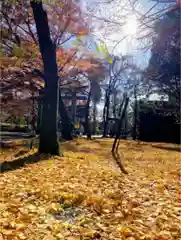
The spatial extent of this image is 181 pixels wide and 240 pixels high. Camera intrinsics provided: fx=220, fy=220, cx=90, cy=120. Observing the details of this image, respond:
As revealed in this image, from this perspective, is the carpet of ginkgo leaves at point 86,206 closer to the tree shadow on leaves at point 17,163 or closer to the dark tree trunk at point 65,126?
the tree shadow on leaves at point 17,163

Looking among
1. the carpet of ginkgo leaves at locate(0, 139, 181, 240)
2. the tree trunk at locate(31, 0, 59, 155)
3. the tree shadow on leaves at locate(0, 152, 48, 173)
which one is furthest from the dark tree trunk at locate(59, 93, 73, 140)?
the carpet of ginkgo leaves at locate(0, 139, 181, 240)

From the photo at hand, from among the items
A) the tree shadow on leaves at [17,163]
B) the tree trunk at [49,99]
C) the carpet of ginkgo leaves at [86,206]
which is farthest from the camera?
the tree trunk at [49,99]

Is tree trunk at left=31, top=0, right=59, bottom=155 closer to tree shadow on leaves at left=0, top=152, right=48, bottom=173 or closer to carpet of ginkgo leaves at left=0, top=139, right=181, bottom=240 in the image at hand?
tree shadow on leaves at left=0, top=152, right=48, bottom=173

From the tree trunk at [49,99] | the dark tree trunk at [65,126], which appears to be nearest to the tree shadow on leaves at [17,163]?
the tree trunk at [49,99]

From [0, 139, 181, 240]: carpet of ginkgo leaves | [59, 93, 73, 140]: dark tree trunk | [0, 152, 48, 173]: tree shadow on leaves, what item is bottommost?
[0, 139, 181, 240]: carpet of ginkgo leaves

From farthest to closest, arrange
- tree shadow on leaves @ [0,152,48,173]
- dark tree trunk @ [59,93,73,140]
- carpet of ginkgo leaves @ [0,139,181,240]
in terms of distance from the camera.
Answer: dark tree trunk @ [59,93,73,140] → tree shadow on leaves @ [0,152,48,173] → carpet of ginkgo leaves @ [0,139,181,240]

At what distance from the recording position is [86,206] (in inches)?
74.5

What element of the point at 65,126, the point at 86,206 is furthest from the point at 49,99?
the point at 65,126

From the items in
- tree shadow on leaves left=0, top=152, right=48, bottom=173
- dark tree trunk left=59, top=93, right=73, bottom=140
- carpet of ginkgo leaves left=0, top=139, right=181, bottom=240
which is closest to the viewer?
carpet of ginkgo leaves left=0, top=139, right=181, bottom=240

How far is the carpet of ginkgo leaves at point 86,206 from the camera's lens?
55.9 inches

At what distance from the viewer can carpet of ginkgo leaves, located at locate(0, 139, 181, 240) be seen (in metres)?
1.42

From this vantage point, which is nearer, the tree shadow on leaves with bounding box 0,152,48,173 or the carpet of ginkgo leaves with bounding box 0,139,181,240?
the carpet of ginkgo leaves with bounding box 0,139,181,240

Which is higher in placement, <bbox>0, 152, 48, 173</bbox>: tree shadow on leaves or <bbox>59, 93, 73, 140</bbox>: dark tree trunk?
<bbox>59, 93, 73, 140</bbox>: dark tree trunk

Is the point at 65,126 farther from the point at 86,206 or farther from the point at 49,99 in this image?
the point at 86,206
